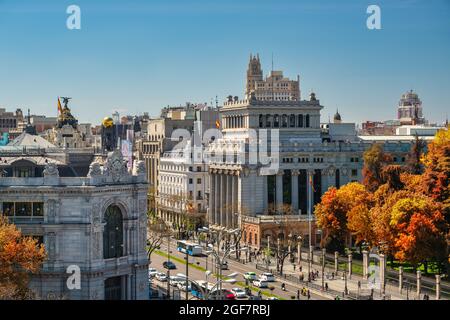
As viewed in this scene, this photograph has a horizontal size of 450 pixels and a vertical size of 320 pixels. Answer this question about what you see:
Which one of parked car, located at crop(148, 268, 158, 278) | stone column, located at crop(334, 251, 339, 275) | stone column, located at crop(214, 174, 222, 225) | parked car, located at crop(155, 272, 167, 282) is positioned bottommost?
parked car, located at crop(155, 272, 167, 282)

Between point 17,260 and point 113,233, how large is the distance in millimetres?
9847

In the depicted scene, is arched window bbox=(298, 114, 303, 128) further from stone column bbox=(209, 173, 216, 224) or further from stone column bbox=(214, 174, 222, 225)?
stone column bbox=(209, 173, 216, 224)

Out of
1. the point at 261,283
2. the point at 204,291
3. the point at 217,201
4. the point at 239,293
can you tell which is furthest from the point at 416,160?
the point at 204,291

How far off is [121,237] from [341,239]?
118 ft

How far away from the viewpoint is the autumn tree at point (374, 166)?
3919 inches

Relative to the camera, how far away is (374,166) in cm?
10450

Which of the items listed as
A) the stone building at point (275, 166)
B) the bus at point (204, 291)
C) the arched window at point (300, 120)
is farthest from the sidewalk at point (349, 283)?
the arched window at point (300, 120)

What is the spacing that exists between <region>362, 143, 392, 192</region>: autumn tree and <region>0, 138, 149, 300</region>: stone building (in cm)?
3661

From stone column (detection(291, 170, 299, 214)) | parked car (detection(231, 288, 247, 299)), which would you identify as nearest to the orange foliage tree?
parked car (detection(231, 288, 247, 299))

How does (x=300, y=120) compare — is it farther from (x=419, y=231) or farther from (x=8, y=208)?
(x=8, y=208)

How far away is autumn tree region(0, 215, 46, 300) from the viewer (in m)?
57.6

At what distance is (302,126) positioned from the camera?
124750 mm

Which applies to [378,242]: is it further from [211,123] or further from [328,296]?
[211,123]
